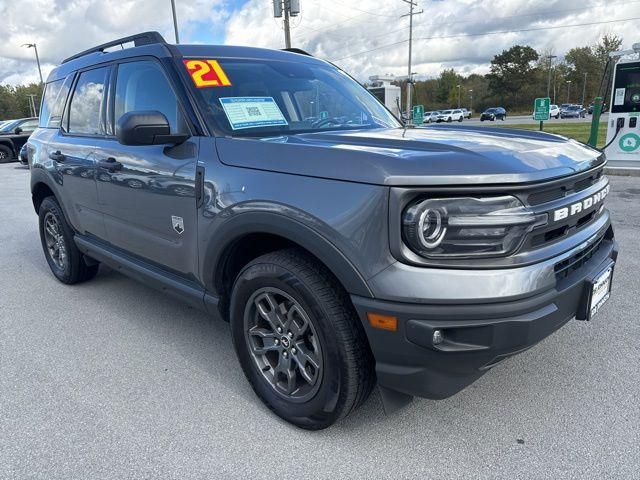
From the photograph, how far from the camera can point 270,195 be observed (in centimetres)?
223

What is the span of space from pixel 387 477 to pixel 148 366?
5.52 ft

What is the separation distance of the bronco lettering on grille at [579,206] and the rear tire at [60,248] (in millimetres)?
3833

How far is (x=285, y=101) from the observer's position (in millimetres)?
3041

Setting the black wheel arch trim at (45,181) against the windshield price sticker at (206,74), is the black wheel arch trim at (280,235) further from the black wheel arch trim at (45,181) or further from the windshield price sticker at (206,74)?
the black wheel arch trim at (45,181)

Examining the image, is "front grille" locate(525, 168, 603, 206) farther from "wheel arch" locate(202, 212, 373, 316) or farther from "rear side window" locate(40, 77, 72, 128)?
"rear side window" locate(40, 77, 72, 128)

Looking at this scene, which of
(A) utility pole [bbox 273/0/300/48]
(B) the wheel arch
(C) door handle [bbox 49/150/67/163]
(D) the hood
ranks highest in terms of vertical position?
(A) utility pole [bbox 273/0/300/48]

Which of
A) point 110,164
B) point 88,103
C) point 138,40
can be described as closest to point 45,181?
point 88,103

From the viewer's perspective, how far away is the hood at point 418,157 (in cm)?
186

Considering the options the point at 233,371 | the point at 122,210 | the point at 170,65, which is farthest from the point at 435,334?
the point at 122,210

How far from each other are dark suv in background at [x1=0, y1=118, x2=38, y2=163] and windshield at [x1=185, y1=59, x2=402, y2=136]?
62.2 feet

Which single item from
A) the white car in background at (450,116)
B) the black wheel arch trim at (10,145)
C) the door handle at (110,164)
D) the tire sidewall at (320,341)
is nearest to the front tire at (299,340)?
the tire sidewall at (320,341)

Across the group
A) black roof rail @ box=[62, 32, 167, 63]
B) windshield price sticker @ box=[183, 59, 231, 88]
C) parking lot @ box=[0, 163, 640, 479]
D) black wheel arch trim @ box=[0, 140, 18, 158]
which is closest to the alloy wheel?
parking lot @ box=[0, 163, 640, 479]

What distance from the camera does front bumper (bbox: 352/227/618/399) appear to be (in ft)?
6.03

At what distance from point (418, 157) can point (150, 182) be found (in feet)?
5.52
